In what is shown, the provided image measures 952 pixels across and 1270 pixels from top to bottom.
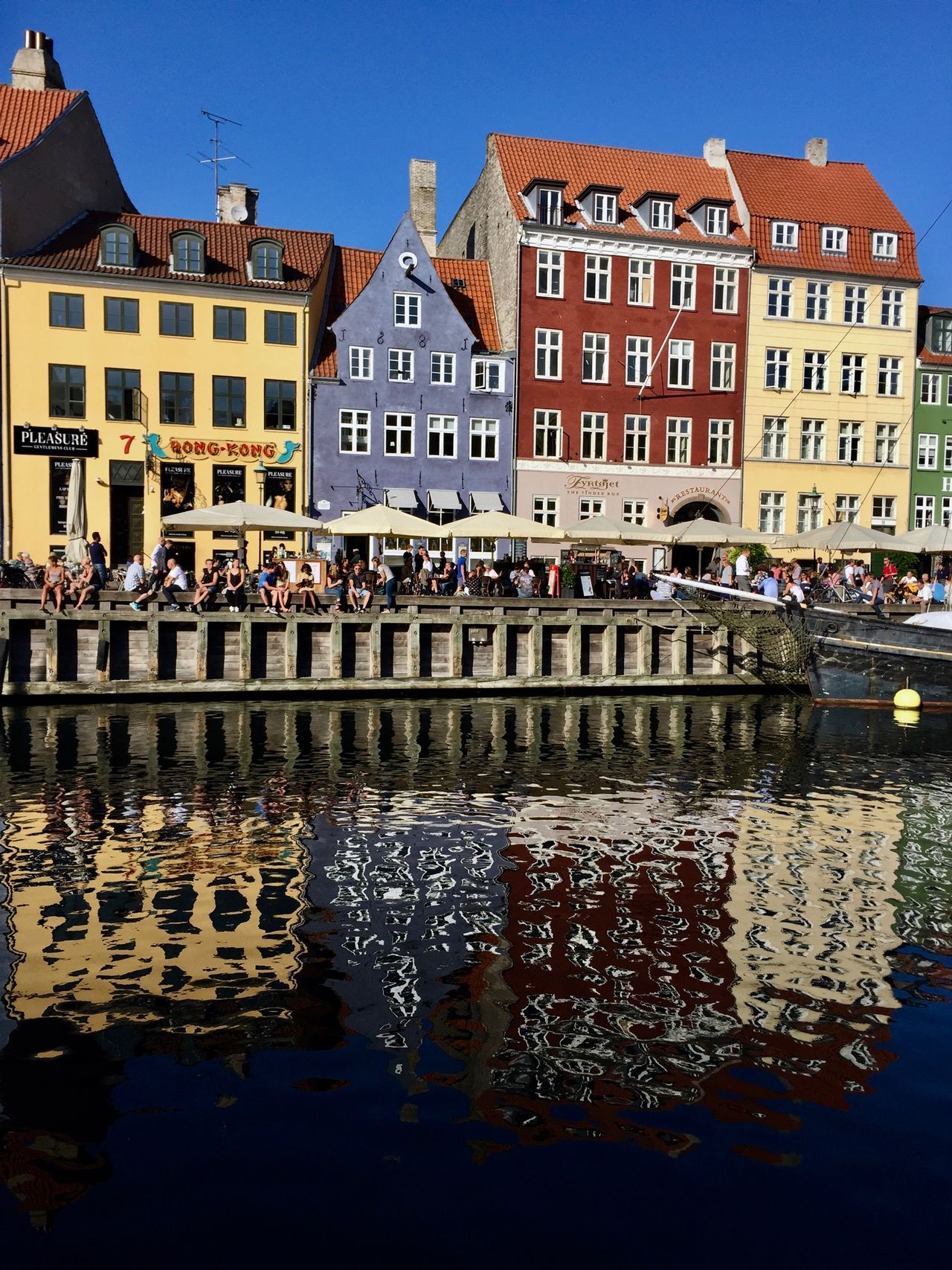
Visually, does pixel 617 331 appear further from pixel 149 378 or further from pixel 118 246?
pixel 118 246

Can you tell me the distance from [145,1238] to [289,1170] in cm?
92

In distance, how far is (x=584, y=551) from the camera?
44375 mm

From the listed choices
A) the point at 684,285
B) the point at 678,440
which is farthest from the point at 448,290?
the point at 678,440

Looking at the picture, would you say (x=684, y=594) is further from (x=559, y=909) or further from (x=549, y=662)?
(x=559, y=909)

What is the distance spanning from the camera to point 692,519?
46.4m

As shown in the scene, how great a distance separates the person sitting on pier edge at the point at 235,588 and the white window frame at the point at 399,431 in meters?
16.1

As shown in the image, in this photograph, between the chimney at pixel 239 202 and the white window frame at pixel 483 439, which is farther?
the chimney at pixel 239 202

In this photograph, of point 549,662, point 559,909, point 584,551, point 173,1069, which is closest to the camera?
point 173,1069

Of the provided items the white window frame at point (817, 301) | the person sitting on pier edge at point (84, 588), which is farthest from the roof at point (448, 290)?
the person sitting on pier edge at point (84, 588)

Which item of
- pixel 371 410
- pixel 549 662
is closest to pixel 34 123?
pixel 371 410

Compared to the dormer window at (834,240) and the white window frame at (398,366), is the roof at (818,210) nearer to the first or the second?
the dormer window at (834,240)

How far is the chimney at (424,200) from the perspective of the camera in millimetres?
48031

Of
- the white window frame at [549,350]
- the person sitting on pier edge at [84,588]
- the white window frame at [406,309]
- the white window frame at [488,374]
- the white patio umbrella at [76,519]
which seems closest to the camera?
the person sitting on pier edge at [84,588]

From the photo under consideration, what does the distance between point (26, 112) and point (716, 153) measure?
3025 cm
